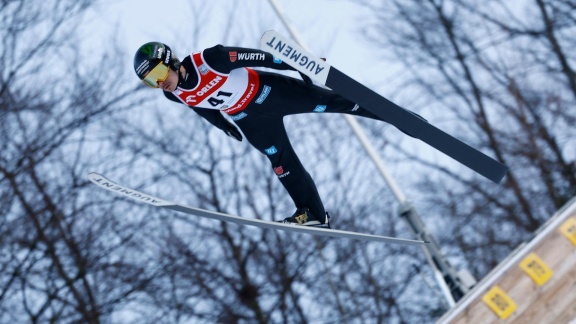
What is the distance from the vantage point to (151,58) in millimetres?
5520

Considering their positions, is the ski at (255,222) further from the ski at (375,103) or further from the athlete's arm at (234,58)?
the athlete's arm at (234,58)

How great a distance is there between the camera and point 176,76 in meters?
5.64

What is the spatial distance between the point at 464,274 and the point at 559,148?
894 cm

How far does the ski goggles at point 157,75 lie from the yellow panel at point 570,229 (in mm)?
5295

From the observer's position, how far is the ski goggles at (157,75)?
554 cm

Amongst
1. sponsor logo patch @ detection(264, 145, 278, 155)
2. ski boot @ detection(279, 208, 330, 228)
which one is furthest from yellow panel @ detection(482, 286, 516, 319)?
sponsor logo patch @ detection(264, 145, 278, 155)

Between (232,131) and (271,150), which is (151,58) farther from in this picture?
(271,150)

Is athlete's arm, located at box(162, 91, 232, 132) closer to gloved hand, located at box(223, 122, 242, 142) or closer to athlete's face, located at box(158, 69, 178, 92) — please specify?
gloved hand, located at box(223, 122, 242, 142)

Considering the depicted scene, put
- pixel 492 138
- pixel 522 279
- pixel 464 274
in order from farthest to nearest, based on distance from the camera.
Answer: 1. pixel 492 138
2. pixel 464 274
3. pixel 522 279

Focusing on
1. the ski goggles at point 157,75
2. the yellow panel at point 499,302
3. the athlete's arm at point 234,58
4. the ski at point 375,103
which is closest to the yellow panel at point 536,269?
the yellow panel at point 499,302

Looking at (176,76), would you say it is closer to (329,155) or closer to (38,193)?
(38,193)

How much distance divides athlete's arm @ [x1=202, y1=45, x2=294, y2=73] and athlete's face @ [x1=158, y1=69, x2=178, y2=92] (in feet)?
0.75

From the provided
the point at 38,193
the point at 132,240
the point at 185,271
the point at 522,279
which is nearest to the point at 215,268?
the point at 185,271

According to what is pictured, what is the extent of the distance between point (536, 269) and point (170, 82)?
16.5 ft
